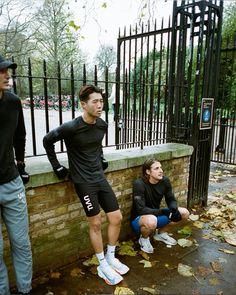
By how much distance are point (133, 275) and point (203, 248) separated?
1.21m

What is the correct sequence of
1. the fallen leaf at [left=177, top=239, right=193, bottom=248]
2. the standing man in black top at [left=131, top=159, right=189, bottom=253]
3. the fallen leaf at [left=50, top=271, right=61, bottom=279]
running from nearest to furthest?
the fallen leaf at [left=50, top=271, right=61, bottom=279], the standing man in black top at [left=131, top=159, right=189, bottom=253], the fallen leaf at [left=177, top=239, right=193, bottom=248]

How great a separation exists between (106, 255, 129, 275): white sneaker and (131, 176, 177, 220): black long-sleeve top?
0.68 meters

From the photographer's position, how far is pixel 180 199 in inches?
196

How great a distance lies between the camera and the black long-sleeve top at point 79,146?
2891 millimetres

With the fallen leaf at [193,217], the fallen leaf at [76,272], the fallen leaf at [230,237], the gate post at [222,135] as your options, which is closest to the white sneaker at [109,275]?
the fallen leaf at [76,272]

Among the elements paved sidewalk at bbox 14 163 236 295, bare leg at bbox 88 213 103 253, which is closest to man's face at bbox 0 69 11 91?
bare leg at bbox 88 213 103 253

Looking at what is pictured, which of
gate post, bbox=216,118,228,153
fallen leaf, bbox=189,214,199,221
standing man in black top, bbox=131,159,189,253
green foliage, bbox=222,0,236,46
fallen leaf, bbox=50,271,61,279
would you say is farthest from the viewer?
green foliage, bbox=222,0,236,46

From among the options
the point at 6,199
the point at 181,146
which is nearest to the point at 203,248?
the point at 181,146

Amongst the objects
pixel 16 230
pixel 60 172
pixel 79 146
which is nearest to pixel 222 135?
pixel 79 146

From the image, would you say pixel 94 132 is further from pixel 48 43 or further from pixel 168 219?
pixel 48 43

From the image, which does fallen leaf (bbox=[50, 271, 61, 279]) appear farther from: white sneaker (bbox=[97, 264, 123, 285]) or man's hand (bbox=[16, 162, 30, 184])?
man's hand (bbox=[16, 162, 30, 184])

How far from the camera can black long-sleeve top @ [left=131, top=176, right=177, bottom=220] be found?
3633 mm

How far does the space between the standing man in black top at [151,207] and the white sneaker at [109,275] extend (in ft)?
2.39

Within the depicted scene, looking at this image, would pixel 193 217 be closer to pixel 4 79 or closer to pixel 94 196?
pixel 94 196
